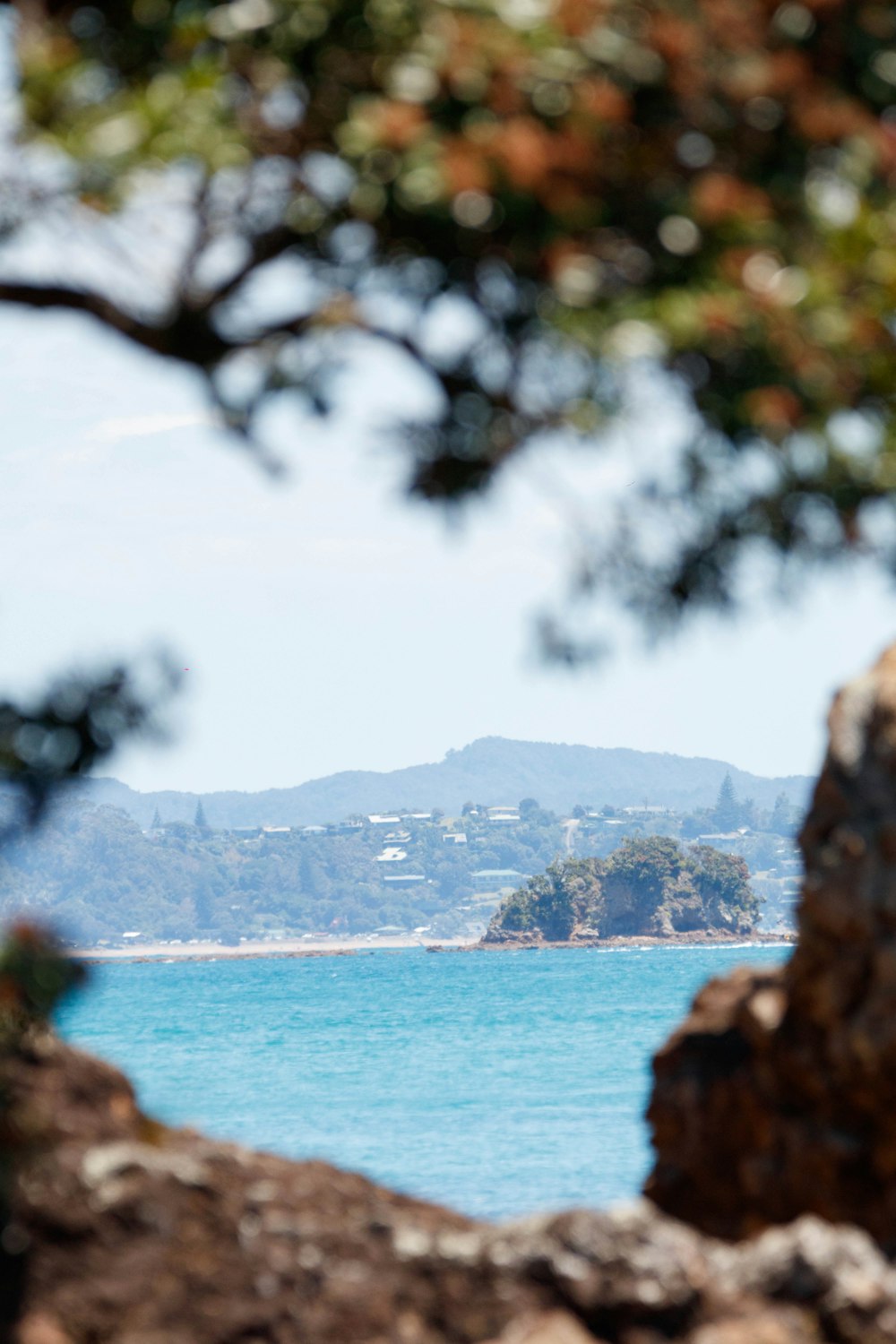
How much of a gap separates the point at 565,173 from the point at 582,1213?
3.80m

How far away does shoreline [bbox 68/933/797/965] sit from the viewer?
136625 millimetres

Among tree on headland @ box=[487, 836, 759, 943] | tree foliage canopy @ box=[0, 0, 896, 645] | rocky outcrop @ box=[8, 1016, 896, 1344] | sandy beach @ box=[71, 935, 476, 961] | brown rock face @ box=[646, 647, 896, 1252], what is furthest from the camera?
sandy beach @ box=[71, 935, 476, 961]

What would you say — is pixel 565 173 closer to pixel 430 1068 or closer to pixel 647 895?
pixel 430 1068

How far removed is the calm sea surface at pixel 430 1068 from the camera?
27.4 m

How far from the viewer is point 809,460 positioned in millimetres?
4215

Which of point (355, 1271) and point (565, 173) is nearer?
point (565, 173)

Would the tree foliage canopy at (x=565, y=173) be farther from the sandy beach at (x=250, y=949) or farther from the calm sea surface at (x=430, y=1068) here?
the sandy beach at (x=250, y=949)

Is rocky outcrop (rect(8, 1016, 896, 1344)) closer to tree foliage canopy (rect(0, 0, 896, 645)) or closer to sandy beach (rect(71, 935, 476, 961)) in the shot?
tree foliage canopy (rect(0, 0, 896, 645))

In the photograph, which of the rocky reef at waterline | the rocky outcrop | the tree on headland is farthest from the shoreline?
the rocky outcrop

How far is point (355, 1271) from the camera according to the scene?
6281mm

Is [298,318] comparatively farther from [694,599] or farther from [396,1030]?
[396,1030]

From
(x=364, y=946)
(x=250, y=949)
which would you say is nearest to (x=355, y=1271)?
(x=250, y=949)

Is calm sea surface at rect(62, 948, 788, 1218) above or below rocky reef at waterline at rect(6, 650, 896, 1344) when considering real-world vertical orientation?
below

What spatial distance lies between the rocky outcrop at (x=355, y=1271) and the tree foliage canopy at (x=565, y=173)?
2.76 m
